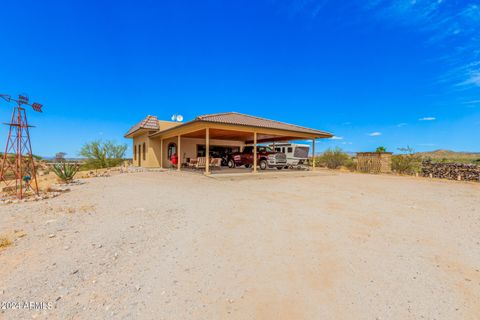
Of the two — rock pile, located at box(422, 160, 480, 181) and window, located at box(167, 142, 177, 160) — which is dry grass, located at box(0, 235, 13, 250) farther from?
rock pile, located at box(422, 160, 480, 181)

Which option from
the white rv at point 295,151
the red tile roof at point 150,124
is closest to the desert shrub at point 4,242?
the red tile roof at point 150,124

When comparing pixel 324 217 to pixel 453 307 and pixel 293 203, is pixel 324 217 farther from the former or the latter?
pixel 453 307

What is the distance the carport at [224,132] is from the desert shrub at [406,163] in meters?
5.57

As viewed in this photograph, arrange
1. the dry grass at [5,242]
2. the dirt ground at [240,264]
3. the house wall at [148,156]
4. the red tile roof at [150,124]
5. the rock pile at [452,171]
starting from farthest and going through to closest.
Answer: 1. the house wall at [148,156]
2. the red tile roof at [150,124]
3. the rock pile at [452,171]
4. the dry grass at [5,242]
5. the dirt ground at [240,264]

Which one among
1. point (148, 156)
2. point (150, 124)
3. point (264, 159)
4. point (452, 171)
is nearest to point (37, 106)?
point (150, 124)

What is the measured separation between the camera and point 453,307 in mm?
1999

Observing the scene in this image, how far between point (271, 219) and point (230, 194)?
2.85 m

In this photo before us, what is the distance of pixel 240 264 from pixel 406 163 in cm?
Answer: 1842

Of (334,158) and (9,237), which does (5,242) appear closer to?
(9,237)

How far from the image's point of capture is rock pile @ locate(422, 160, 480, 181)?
13195mm

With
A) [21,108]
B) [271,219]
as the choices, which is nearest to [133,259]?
[271,219]

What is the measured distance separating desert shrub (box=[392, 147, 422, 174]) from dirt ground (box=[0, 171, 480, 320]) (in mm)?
12640

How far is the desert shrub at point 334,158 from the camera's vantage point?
2237 centimetres

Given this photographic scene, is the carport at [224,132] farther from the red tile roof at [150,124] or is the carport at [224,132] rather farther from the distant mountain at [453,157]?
the distant mountain at [453,157]
